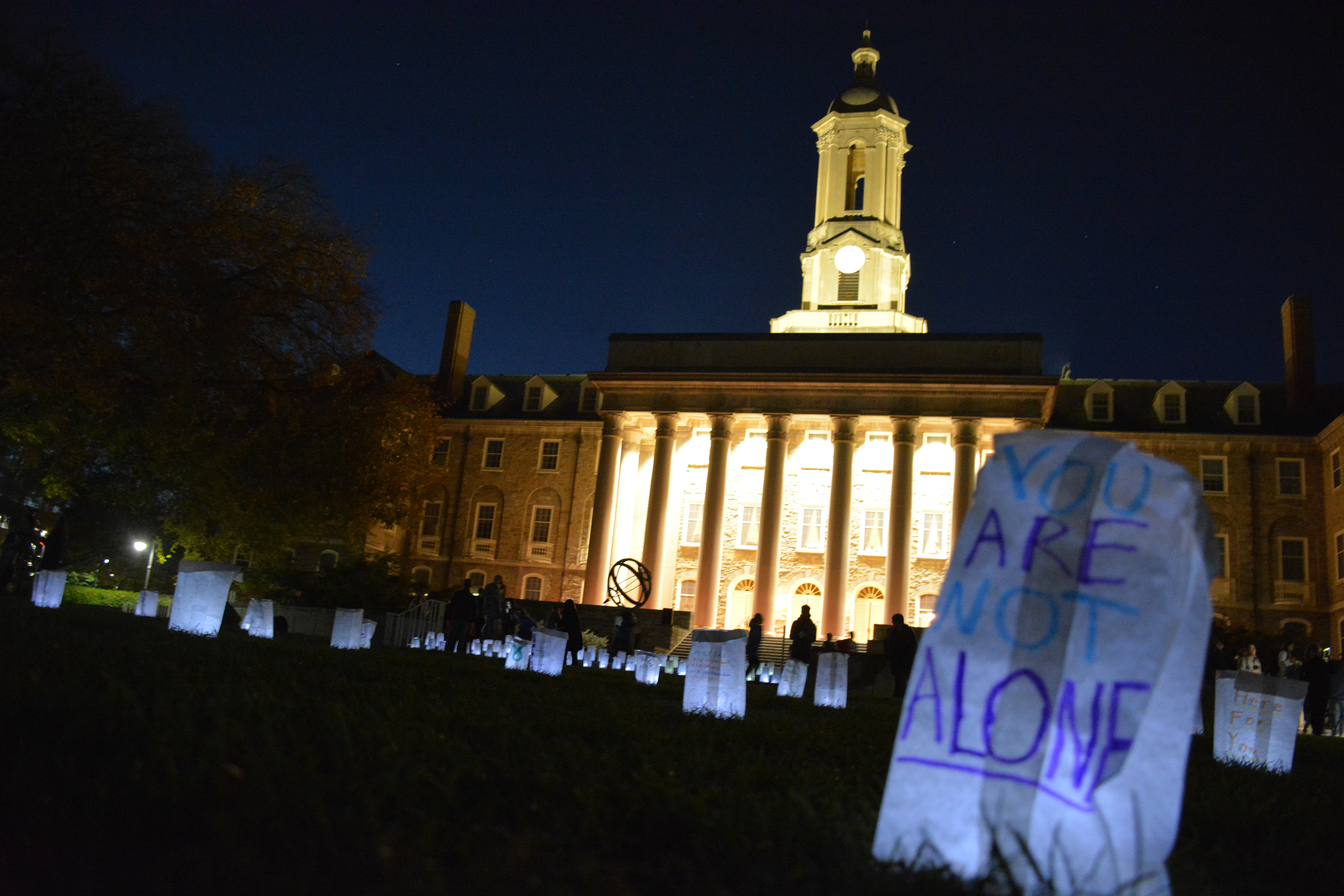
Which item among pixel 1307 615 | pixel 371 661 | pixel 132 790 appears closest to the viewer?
pixel 132 790

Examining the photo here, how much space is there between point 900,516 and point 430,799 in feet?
122

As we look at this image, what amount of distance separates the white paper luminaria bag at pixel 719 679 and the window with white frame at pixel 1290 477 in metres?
40.9

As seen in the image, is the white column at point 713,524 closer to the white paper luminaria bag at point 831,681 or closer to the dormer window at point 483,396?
the dormer window at point 483,396

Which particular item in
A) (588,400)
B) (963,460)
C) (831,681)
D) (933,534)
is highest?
(588,400)

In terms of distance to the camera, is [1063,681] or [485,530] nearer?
[1063,681]

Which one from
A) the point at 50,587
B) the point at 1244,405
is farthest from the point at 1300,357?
the point at 50,587

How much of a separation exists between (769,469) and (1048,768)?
38731mm

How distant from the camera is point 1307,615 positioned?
41.1m

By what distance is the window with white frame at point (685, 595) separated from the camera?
1898 inches

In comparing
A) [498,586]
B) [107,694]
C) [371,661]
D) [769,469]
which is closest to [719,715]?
[371,661]

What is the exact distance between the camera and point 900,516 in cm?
3997

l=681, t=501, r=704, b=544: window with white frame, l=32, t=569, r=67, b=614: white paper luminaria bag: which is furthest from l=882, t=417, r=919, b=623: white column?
l=32, t=569, r=67, b=614: white paper luminaria bag

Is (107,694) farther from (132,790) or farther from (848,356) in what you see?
(848,356)

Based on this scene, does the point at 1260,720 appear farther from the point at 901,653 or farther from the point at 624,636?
the point at 624,636
